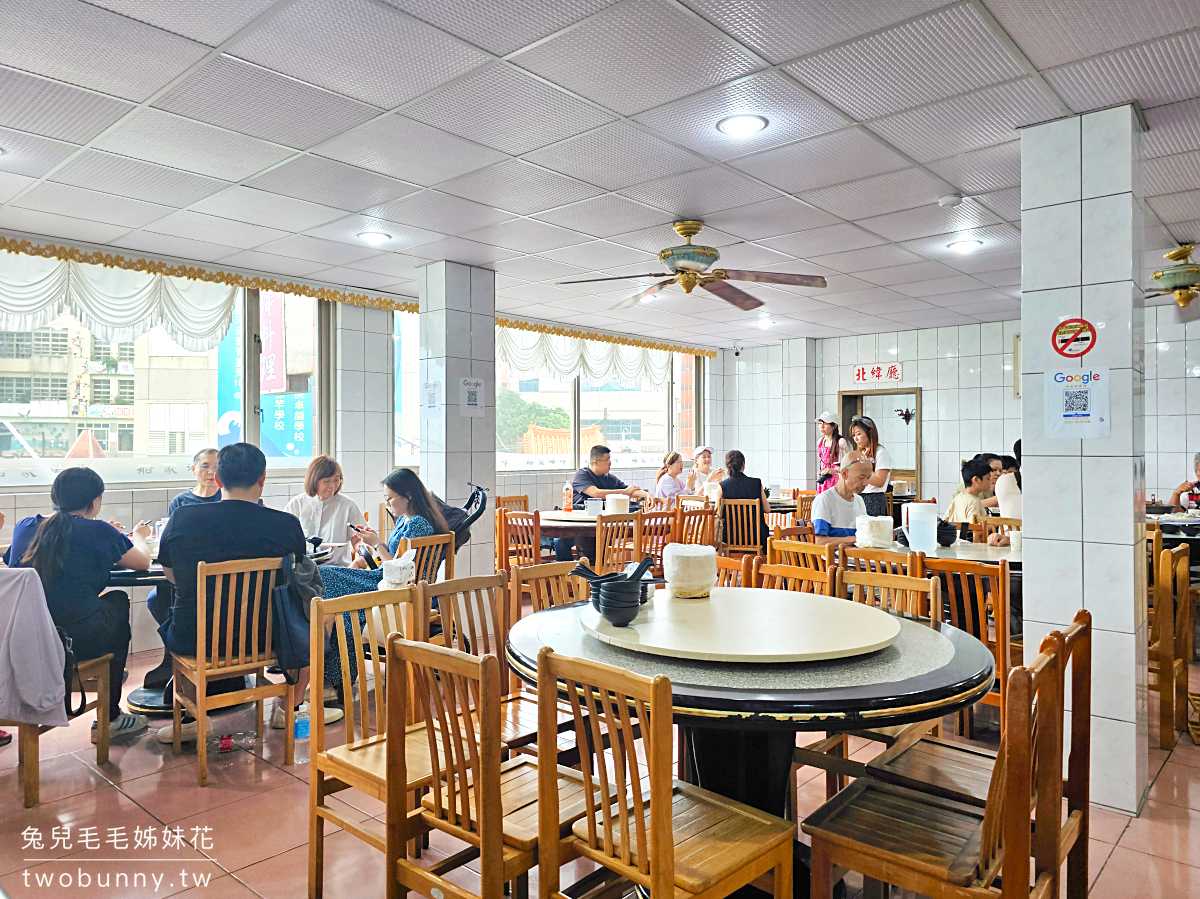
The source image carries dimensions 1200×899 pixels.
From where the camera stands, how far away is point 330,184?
3.96 metres

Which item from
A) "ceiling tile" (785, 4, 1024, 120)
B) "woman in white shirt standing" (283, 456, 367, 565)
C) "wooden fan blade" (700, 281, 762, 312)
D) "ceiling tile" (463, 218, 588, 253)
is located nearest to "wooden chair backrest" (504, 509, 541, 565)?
"woman in white shirt standing" (283, 456, 367, 565)

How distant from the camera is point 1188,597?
3686 mm

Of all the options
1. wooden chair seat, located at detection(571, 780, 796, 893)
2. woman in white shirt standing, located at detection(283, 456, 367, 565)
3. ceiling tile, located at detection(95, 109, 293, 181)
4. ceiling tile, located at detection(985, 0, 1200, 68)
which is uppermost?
ceiling tile, located at detection(95, 109, 293, 181)

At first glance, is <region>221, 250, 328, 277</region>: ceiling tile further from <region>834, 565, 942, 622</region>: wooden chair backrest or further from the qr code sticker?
the qr code sticker

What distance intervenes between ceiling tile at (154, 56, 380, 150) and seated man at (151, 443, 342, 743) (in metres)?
1.33

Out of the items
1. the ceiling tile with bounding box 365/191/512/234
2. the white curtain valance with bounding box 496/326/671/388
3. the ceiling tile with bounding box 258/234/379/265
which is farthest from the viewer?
the white curtain valance with bounding box 496/326/671/388

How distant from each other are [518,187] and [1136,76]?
2629 mm

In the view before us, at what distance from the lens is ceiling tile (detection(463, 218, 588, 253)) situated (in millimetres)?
4699

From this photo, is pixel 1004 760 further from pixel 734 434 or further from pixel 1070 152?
pixel 734 434

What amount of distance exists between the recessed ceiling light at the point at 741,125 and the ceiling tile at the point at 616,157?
277 millimetres

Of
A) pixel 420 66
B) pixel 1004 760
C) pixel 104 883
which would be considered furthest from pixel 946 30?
pixel 104 883

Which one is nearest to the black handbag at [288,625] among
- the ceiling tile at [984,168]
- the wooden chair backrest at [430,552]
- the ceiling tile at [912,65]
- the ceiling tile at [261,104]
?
the wooden chair backrest at [430,552]

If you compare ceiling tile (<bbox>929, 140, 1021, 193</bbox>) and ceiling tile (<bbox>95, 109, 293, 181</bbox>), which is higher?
ceiling tile (<bbox>95, 109, 293, 181</bbox>)

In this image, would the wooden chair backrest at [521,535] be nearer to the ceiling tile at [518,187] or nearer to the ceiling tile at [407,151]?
the ceiling tile at [518,187]
